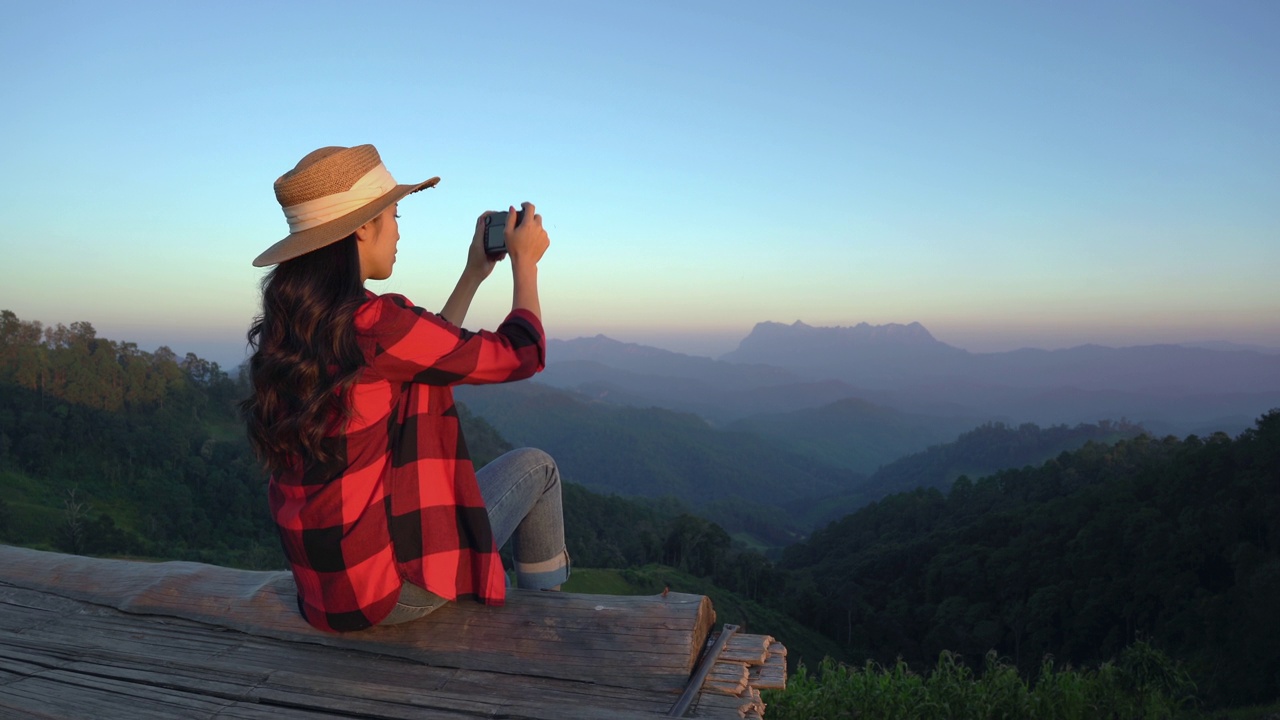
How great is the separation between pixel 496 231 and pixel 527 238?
0.16 m

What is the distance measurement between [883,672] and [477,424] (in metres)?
71.7

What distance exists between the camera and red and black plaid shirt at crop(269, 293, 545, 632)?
1916 mm

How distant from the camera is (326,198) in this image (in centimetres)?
195

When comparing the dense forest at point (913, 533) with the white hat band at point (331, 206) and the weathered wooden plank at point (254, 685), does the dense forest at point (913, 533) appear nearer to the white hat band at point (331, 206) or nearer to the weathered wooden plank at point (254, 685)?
the weathered wooden plank at point (254, 685)

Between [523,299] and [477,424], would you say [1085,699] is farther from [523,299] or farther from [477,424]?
[477,424]

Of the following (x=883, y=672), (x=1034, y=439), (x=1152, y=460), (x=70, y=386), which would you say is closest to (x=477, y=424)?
(x=70, y=386)

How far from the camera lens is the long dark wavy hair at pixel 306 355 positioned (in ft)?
6.00

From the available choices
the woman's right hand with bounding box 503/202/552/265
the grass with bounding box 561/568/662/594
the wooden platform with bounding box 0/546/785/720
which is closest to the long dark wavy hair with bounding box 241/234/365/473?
the woman's right hand with bounding box 503/202/552/265

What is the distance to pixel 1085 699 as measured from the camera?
5.99 meters

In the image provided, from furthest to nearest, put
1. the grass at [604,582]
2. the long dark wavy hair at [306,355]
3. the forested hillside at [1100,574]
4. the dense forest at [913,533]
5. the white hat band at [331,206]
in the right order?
1. the grass at [604,582]
2. the dense forest at [913,533]
3. the forested hillside at [1100,574]
4. the white hat band at [331,206]
5. the long dark wavy hair at [306,355]

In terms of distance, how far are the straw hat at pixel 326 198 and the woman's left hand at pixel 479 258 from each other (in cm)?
35

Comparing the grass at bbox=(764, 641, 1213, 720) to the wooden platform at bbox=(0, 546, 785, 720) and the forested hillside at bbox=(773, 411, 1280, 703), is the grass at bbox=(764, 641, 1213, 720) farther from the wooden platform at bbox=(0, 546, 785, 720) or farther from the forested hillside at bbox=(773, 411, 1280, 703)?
the forested hillside at bbox=(773, 411, 1280, 703)

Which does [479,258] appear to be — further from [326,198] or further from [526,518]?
[526,518]

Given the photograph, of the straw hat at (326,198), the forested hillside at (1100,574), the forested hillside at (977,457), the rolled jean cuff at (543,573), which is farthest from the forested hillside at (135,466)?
the forested hillside at (977,457)
